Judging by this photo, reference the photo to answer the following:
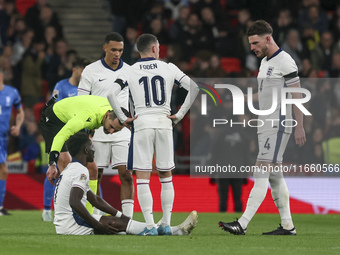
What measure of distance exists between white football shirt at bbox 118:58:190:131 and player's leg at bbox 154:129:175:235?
12 cm

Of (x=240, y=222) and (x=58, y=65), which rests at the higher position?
(x=58, y=65)

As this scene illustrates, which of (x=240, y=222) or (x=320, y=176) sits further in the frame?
(x=320, y=176)

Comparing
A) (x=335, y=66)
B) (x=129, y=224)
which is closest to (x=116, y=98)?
(x=129, y=224)

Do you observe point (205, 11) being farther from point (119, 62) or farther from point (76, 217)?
point (76, 217)

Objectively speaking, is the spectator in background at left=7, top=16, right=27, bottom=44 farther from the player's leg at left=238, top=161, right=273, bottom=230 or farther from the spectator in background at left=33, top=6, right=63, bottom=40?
the player's leg at left=238, top=161, right=273, bottom=230

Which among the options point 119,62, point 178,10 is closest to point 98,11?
point 178,10

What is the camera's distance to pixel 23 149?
1772 centimetres

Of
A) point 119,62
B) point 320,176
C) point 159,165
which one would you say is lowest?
point 320,176

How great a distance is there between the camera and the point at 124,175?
1098 centimetres

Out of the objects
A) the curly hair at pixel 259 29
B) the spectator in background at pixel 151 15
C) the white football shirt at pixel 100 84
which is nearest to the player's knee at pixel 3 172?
the white football shirt at pixel 100 84

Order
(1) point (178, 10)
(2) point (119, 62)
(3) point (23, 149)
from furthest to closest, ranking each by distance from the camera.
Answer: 1. (1) point (178, 10)
2. (3) point (23, 149)
3. (2) point (119, 62)

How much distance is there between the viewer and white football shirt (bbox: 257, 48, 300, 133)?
30.8 ft

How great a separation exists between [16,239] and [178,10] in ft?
42.3

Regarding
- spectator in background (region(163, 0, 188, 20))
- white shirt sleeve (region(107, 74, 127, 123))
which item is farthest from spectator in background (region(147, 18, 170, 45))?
white shirt sleeve (region(107, 74, 127, 123))
